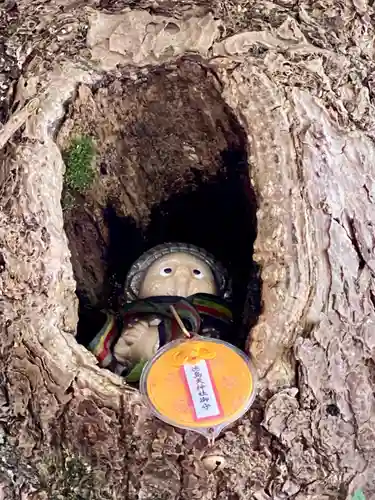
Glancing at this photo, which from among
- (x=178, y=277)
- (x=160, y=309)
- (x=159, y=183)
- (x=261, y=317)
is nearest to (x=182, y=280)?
(x=178, y=277)

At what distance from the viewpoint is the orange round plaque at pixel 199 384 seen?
110cm

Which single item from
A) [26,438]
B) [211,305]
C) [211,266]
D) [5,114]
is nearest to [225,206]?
[211,266]

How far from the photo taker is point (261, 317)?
3.92 ft

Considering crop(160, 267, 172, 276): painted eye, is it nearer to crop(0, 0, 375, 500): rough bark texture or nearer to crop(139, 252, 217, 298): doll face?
crop(139, 252, 217, 298): doll face

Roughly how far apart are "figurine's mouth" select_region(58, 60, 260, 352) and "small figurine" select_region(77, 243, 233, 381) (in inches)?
2.0

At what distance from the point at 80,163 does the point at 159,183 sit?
224 mm

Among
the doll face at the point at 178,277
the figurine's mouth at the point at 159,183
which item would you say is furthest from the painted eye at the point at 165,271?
the figurine's mouth at the point at 159,183

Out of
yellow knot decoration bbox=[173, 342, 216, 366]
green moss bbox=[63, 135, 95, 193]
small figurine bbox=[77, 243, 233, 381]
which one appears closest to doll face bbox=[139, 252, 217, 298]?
small figurine bbox=[77, 243, 233, 381]

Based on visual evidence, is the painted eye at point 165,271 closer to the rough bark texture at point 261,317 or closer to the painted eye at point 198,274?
the painted eye at point 198,274

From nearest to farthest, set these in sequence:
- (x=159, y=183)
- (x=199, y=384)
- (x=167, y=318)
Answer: (x=199, y=384) < (x=167, y=318) < (x=159, y=183)

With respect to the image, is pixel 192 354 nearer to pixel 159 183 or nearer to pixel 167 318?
pixel 167 318

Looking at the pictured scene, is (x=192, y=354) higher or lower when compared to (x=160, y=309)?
higher

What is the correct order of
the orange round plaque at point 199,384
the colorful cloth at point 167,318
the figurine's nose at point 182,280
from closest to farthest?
1. the orange round plaque at point 199,384
2. the colorful cloth at point 167,318
3. the figurine's nose at point 182,280

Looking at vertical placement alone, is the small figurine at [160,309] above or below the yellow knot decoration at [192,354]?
below
